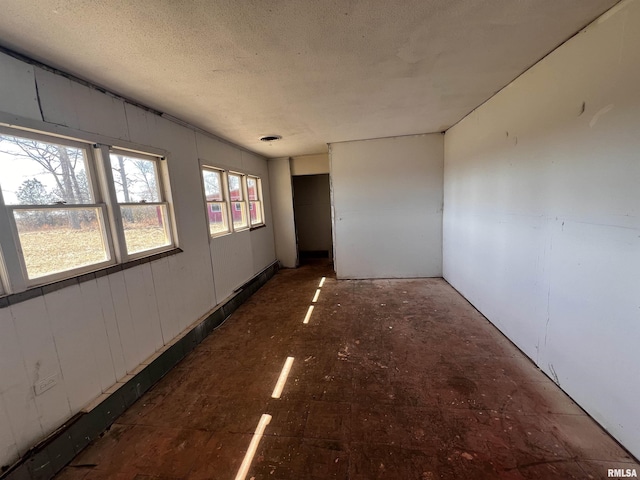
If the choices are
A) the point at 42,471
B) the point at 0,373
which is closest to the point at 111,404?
the point at 42,471

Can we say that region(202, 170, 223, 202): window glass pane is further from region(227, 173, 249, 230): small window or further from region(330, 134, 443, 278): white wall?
region(330, 134, 443, 278): white wall

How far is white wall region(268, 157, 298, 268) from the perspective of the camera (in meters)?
5.96

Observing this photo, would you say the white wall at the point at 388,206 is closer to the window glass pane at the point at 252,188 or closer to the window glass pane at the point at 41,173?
the window glass pane at the point at 252,188

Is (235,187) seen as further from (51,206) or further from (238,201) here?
(51,206)

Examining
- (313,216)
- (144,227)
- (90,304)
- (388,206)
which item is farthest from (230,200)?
(313,216)

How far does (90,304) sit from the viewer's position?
1933 millimetres

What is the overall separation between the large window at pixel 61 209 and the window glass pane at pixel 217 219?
120cm

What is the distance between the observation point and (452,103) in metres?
2.99

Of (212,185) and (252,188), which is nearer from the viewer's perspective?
(212,185)

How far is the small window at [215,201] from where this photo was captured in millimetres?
3704

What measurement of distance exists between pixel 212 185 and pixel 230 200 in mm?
421

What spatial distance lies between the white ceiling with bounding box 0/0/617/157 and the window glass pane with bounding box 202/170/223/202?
3.47 ft

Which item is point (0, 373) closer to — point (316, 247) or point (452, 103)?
point (452, 103)

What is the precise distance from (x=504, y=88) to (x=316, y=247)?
5.56 metres
